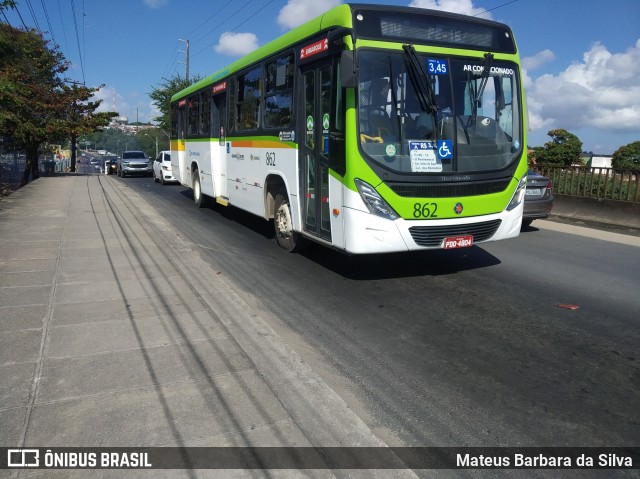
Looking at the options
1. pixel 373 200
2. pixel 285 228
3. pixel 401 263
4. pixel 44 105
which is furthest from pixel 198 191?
pixel 44 105

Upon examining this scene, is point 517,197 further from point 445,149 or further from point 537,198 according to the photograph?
point 537,198

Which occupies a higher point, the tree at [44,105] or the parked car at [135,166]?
the tree at [44,105]

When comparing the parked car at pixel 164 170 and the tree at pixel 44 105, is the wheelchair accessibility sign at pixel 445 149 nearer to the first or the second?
the parked car at pixel 164 170

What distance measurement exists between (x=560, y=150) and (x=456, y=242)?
38516mm

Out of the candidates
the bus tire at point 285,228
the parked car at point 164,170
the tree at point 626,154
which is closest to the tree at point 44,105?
the parked car at point 164,170

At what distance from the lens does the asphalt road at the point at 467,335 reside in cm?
353

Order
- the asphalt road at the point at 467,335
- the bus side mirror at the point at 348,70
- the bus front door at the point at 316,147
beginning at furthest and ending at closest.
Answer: the bus front door at the point at 316,147 → the bus side mirror at the point at 348,70 → the asphalt road at the point at 467,335

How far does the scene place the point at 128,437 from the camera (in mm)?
3092

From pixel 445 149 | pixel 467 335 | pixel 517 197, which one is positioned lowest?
pixel 467 335

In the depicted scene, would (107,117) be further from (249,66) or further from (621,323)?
(621,323)

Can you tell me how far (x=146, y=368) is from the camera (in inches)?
159

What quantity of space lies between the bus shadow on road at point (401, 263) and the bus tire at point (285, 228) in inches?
10.1

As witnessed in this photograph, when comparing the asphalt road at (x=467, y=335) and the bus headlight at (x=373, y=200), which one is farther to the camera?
the bus headlight at (x=373, y=200)

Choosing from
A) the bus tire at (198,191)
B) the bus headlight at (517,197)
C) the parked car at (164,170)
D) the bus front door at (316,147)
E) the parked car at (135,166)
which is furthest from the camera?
the parked car at (135,166)
